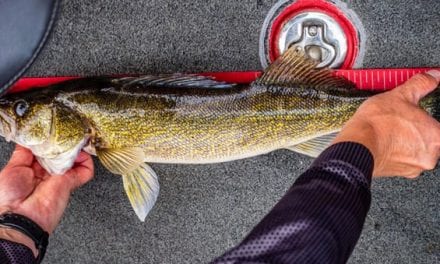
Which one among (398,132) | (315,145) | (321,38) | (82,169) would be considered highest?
(321,38)

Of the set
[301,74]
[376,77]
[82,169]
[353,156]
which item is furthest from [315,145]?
[82,169]

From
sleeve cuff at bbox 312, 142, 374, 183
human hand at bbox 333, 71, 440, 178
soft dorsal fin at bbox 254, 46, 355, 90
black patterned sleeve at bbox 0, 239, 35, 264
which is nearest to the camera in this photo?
sleeve cuff at bbox 312, 142, 374, 183

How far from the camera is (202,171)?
250 centimetres

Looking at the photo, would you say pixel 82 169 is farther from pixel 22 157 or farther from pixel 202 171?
pixel 202 171

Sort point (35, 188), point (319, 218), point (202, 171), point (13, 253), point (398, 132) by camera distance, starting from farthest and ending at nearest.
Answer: point (202, 171)
point (35, 188)
point (13, 253)
point (398, 132)
point (319, 218)

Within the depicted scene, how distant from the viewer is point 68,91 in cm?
211

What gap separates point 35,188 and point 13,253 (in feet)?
1.33

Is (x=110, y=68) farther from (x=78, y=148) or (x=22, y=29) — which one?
(x=22, y=29)

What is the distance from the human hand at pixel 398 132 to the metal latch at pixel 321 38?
20.4 inches

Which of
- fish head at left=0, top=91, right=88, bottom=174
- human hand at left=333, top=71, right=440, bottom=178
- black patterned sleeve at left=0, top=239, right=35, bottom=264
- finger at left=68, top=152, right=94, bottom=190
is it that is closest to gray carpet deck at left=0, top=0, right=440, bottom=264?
finger at left=68, top=152, right=94, bottom=190

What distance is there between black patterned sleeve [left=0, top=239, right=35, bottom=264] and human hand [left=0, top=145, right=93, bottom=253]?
0.75 ft

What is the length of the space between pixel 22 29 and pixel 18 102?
84 centimetres

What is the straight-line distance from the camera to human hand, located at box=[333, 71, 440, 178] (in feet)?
5.65

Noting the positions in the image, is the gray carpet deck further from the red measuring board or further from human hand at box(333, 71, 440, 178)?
human hand at box(333, 71, 440, 178)
